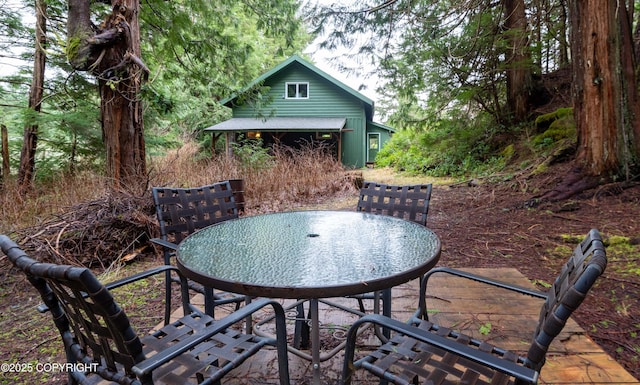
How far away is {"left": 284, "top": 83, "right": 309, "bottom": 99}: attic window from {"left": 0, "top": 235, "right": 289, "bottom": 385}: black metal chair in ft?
47.7

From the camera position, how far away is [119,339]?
3.24ft

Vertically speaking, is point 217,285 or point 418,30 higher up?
point 418,30

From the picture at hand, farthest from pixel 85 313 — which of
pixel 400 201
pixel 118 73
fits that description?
pixel 118 73

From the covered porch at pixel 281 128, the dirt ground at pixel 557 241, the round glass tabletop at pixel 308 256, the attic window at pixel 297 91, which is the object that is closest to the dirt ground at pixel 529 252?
the dirt ground at pixel 557 241

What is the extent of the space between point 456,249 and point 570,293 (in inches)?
124

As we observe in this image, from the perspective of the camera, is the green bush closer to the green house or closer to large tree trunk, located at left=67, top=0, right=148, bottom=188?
the green house

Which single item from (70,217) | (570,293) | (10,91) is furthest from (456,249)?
(10,91)

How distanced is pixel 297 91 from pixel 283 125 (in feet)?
7.74

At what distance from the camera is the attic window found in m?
15.1

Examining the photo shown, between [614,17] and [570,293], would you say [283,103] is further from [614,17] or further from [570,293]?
[570,293]

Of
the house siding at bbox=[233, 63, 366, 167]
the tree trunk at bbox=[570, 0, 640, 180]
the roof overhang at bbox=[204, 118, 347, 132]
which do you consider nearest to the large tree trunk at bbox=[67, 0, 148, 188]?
the tree trunk at bbox=[570, 0, 640, 180]

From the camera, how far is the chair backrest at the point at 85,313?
0.89 metres

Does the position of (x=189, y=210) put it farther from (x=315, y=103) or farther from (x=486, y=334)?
(x=315, y=103)

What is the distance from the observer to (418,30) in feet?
22.7
